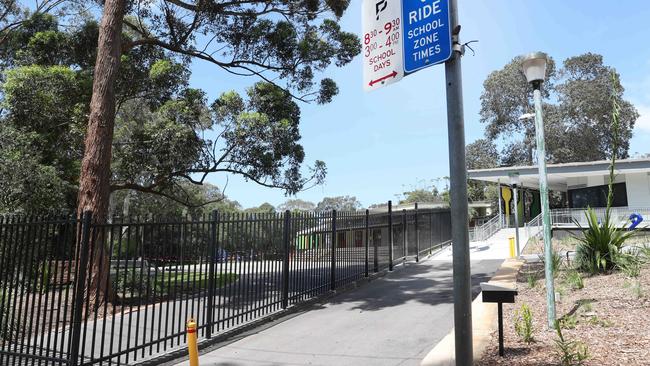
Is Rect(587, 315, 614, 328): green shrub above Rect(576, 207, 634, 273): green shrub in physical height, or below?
below

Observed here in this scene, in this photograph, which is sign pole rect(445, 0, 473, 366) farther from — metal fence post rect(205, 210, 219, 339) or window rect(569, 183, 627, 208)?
window rect(569, 183, 627, 208)

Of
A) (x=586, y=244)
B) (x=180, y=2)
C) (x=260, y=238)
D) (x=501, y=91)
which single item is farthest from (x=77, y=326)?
(x=501, y=91)

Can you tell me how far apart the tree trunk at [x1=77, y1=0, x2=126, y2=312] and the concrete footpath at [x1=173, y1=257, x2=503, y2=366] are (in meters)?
4.74

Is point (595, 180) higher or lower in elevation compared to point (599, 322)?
higher

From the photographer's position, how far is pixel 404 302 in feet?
33.3

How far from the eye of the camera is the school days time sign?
3.79m

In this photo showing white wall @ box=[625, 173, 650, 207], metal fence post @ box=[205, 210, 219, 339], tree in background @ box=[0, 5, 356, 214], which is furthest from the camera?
white wall @ box=[625, 173, 650, 207]

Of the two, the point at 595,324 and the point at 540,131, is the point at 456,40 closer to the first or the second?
the point at 540,131

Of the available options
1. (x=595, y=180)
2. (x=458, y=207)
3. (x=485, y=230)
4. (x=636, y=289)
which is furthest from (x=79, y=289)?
(x=595, y=180)

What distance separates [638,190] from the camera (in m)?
28.5

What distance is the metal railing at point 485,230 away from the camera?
25.3 m

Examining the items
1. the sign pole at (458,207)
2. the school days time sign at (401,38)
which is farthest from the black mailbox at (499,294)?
the school days time sign at (401,38)

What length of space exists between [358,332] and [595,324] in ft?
11.9

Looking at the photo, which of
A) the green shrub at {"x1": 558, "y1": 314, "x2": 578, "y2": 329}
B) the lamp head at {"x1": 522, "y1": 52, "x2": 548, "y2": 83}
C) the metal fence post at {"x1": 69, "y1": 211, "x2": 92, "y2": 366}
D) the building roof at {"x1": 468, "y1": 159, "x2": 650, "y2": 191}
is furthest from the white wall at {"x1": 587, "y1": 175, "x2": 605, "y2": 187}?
the metal fence post at {"x1": 69, "y1": 211, "x2": 92, "y2": 366}
